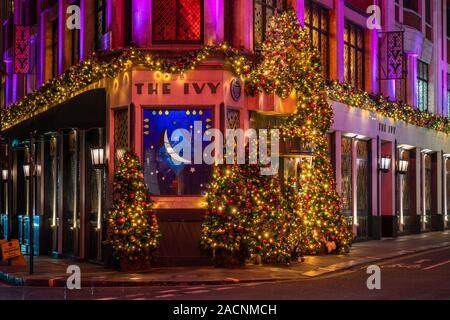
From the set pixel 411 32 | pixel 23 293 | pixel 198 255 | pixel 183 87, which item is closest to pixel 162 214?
pixel 198 255

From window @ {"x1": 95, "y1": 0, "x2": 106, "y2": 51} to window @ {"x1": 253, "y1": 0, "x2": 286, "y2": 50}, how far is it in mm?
4122

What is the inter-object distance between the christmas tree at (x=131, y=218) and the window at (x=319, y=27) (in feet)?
33.8

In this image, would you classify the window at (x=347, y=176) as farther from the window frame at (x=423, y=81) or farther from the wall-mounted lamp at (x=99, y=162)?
the wall-mounted lamp at (x=99, y=162)

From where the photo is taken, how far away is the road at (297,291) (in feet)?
51.1

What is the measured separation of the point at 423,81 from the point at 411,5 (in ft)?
11.9

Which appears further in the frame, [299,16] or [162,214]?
[299,16]

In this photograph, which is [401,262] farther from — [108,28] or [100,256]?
[108,28]

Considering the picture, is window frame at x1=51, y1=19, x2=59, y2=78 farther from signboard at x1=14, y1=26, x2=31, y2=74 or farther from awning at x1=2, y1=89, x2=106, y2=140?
awning at x1=2, y1=89, x2=106, y2=140

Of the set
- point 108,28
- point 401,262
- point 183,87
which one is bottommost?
point 401,262

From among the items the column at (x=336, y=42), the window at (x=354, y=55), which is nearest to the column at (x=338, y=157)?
the column at (x=336, y=42)

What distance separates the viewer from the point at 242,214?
20875 millimetres

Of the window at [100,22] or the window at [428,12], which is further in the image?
the window at [428,12]

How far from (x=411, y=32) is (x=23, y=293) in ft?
80.0

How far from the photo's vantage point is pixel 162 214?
21.7 m
